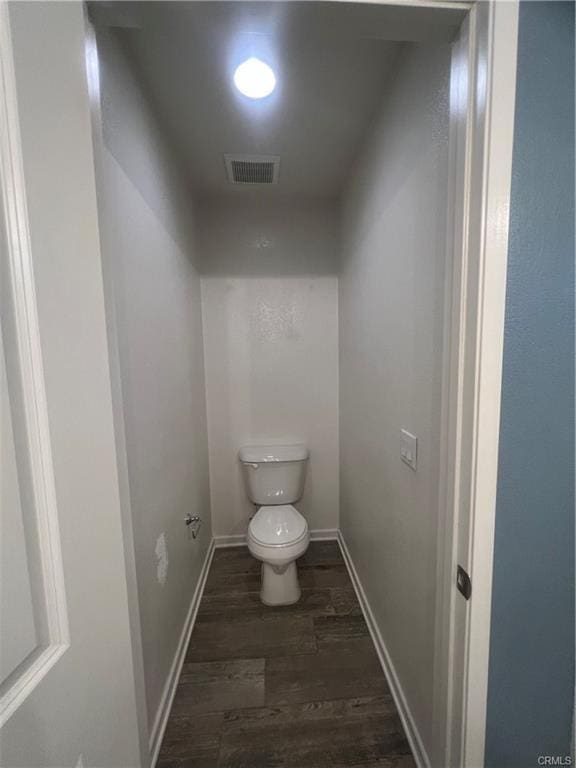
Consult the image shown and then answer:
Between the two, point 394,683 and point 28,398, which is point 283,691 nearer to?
point 394,683

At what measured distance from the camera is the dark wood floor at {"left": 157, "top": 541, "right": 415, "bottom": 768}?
3.37 ft

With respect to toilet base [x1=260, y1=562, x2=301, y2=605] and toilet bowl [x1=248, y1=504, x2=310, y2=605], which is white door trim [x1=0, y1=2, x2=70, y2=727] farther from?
toilet base [x1=260, y1=562, x2=301, y2=605]

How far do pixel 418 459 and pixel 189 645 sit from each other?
1.43m

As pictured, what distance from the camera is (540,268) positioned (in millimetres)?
598

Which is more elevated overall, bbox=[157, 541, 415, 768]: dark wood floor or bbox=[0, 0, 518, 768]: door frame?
bbox=[0, 0, 518, 768]: door frame

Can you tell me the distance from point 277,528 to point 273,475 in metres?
0.37

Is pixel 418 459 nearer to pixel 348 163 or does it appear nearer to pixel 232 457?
pixel 232 457

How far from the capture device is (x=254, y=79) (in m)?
1.04

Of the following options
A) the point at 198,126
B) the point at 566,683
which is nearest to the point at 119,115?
the point at 198,126

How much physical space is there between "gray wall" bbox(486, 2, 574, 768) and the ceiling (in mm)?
272

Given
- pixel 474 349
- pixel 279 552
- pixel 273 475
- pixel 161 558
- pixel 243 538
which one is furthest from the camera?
pixel 243 538

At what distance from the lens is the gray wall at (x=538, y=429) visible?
22.3 inches

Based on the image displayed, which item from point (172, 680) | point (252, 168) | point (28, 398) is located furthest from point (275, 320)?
point (172, 680)

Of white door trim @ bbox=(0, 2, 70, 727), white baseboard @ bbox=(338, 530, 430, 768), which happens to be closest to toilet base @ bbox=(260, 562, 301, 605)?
white baseboard @ bbox=(338, 530, 430, 768)
